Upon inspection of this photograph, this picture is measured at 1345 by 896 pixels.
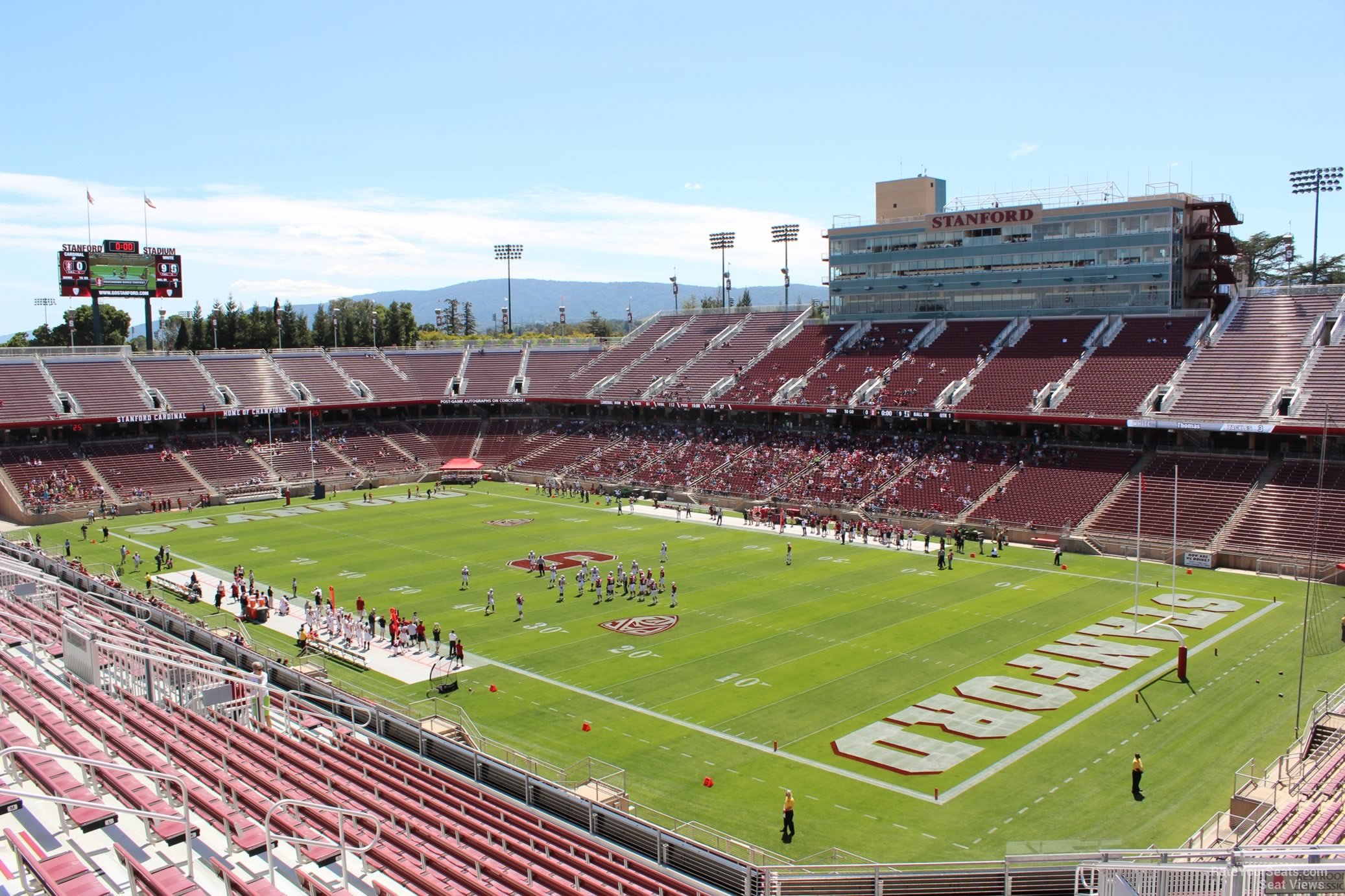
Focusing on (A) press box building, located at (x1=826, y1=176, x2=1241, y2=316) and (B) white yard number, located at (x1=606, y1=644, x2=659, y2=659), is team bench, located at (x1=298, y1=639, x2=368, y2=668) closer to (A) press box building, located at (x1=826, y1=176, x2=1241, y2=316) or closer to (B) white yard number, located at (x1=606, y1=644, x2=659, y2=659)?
(B) white yard number, located at (x1=606, y1=644, x2=659, y2=659)

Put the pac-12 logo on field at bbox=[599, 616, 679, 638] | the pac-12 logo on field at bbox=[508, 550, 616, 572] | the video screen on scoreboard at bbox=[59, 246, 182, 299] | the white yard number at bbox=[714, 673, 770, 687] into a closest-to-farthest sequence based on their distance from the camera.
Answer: the white yard number at bbox=[714, 673, 770, 687]
the pac-12 logo on field at bbox=[599, 616, 679, 638]
the pac-12 logo on field at bbox=[508, 550, 616, 572]
the video screen on scoreboard at bbox=[59, 246, 182, 299]

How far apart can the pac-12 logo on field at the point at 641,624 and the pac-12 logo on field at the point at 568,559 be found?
8.35 m

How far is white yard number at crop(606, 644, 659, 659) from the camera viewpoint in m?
31.6

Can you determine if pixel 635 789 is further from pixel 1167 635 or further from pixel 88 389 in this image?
pixel 88 389

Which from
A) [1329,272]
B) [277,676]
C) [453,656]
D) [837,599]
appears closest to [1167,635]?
[837,599]

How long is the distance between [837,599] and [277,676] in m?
20.3

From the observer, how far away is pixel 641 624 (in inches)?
1382

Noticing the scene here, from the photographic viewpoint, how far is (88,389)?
6762 cm

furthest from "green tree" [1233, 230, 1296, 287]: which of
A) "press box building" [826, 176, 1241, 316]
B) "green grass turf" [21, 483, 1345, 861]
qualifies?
"green grass turf" [21, 483, 1345, 861]

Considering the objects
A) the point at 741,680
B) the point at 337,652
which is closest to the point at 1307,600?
the point at 741,680

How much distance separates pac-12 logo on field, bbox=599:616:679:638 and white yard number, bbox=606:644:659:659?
4.26 feet

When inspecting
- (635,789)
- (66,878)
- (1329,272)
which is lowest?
(635,789)

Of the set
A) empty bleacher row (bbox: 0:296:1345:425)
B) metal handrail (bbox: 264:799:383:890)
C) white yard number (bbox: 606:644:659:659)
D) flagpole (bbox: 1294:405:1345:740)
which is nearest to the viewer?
metal handrail (bbox: 264:799:383:890)

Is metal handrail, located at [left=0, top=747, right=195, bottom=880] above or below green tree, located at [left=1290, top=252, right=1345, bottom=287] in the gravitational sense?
below
